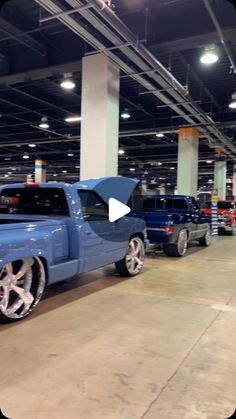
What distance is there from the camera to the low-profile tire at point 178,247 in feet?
28.9

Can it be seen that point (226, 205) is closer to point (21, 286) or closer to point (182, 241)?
point (182, 241)

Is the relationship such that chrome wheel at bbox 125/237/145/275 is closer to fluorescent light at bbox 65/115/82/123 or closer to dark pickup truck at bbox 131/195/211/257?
dark pickup truck at bbox 131/195/211/257

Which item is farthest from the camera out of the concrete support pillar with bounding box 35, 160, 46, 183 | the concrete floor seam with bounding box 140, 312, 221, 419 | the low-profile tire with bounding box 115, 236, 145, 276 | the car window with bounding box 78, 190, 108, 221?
the concrete support pillar with bounding box 35, 160, 46, 183

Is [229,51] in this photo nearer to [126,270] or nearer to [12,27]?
[12,27]

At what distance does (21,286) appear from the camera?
4.35 meters

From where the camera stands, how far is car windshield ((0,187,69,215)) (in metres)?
5.11

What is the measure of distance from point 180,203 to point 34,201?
5.87 m

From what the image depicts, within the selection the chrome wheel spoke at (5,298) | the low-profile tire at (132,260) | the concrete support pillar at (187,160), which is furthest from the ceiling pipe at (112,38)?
the chrome wheel spoke at (5,298)

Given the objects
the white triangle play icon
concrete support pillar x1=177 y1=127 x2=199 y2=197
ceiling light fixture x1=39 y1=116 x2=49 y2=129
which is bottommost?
the white triangle play icon

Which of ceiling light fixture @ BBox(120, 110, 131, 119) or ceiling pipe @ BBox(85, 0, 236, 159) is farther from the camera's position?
ceiling light fixture @ BBox(120, 110, 131, 119)

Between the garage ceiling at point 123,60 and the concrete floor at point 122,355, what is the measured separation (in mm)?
4920

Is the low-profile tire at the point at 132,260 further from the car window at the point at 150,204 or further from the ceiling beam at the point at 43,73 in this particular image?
the ceiling beam at the point at 43,73

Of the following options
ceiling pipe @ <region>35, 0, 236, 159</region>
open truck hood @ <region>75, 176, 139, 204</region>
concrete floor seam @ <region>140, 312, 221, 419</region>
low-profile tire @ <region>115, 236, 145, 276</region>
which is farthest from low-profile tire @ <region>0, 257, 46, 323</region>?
ceiling pipe @ <region>35, 0, 236, 159</region>

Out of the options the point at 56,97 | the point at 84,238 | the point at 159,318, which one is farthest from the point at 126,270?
the point at 56,97
